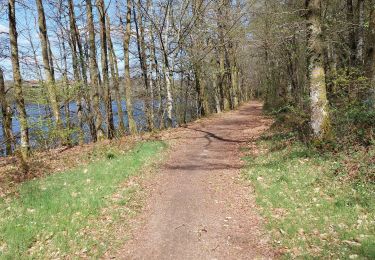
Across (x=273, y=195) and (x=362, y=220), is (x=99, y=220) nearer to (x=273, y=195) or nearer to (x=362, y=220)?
(x=273, y=195)

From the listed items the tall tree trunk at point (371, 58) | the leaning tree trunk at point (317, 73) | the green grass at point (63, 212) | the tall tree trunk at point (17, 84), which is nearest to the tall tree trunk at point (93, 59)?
the tall tree trunk at point (17, 84)

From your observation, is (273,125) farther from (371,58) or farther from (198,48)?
(198,48)

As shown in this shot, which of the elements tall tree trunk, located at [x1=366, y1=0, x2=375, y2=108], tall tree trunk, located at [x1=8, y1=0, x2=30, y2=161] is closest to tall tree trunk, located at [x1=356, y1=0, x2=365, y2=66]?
tall tree trunk, located at [x1=366, y1=0, x2=375, y2=108]

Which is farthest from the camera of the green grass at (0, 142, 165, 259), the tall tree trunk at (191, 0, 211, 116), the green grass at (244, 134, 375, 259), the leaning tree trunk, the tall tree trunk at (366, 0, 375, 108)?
the tall tree trunk at (191, 0, 211, 116)

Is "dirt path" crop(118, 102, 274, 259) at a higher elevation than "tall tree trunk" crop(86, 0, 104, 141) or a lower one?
lower

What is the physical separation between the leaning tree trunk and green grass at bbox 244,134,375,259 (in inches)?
39.6

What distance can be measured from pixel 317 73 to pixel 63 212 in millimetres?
9309

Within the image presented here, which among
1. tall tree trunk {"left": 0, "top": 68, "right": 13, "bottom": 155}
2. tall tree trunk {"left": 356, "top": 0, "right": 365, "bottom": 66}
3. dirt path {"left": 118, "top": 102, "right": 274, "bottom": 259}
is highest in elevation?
tall tree trunk {"left": 356, "top": 0, "right": 365, "bottom": 66}

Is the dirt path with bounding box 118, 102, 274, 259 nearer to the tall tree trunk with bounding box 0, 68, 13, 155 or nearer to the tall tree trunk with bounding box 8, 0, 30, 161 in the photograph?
the tall tree trunk with bounding box 8, 0, 30, 161

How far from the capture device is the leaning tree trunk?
39.0 ft

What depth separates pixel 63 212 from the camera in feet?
29.1

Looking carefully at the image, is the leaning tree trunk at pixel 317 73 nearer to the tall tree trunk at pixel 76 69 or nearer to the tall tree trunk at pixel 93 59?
the tall tree trunk at pixel 93 59

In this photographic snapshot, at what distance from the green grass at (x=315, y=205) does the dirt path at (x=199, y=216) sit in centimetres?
50

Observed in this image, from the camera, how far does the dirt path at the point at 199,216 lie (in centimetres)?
711
